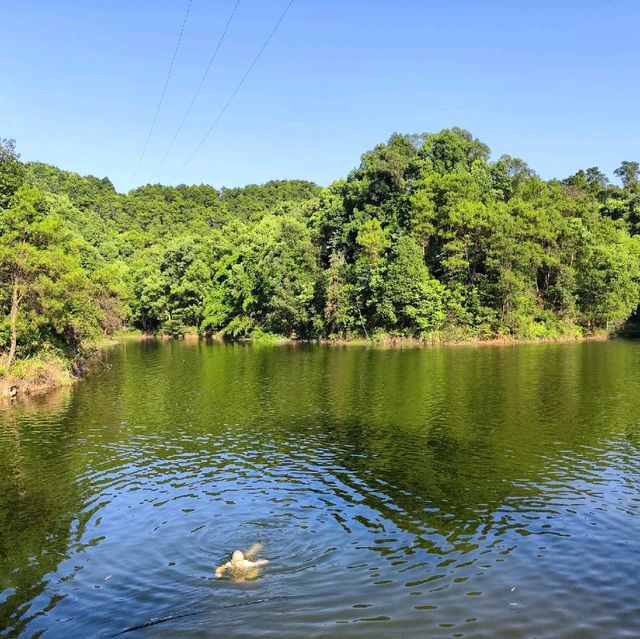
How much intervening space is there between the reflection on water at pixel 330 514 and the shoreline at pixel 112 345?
2.86 metres

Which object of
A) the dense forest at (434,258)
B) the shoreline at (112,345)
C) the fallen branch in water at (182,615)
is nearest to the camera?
the fallen branch in water at (182,615)

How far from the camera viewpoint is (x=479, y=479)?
2045cm

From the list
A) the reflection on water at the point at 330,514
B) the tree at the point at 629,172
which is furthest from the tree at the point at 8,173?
the tree at the point at 629,172

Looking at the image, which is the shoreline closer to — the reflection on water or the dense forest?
the dense forest

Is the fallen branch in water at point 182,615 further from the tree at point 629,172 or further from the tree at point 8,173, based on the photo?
the tree at point 629,172

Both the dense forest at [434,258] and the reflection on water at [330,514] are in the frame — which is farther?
the dense forest at [434,258]

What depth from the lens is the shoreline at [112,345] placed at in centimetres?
3891

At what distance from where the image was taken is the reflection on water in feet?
39.4

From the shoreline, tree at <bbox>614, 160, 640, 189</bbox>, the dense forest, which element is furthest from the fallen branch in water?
tree at <bbox>614, 160, 640, 189</bbox>

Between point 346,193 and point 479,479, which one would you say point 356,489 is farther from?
point 346,193

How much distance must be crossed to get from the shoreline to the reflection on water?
9.37ft

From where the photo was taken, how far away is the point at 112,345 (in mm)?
91188

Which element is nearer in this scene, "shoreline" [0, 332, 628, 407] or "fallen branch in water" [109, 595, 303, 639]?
"fallen branch in water" [109, 595, 303, 639]

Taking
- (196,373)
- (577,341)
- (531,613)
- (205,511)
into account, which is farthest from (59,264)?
(577,341)
